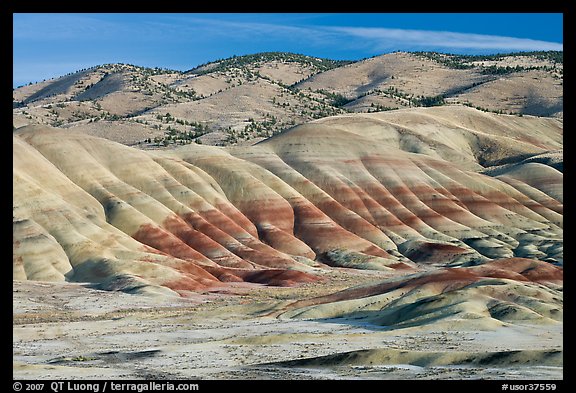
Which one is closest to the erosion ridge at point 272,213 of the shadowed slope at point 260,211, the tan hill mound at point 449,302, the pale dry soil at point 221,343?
the shadowed slope at point 260,211

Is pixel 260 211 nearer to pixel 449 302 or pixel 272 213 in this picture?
pixel 272 213

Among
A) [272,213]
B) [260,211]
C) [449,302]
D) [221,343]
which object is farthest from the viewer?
[260,211]

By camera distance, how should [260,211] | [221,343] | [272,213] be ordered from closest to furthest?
[221,343]
[272,213]
[260,211]

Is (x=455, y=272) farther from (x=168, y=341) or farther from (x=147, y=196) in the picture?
(x=147, y=196)

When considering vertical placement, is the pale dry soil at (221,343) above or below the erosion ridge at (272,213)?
above

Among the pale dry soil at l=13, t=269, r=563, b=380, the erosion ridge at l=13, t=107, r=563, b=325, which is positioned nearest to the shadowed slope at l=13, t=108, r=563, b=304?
the erosion ridge at l=13, t=107, r=563, b=325

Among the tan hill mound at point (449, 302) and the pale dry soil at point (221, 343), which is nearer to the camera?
the pale dry soil at point (221, 343)

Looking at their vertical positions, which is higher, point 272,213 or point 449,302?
point 449,302

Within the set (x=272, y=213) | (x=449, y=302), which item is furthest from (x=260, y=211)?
(x=449, y=302)

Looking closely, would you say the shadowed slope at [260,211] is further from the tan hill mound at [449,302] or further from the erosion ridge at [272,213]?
the tan hill mound at [449,302]

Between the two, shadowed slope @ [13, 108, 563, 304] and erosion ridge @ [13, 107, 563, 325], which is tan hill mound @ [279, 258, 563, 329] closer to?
erosion ridge @ [13, 107, 563, 325]
